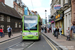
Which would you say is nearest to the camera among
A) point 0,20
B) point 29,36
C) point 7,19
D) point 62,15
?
point 29,36

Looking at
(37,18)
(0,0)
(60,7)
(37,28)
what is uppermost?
(0,0)

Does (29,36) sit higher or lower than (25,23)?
lower

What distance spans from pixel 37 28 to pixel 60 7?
33.2ft

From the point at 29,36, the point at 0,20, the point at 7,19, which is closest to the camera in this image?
the point at 29,36

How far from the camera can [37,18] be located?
13.5m

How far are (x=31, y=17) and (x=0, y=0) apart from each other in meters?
18.7

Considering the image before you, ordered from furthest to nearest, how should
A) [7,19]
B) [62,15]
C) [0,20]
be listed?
[7,19] → [0,20] → [62,15]

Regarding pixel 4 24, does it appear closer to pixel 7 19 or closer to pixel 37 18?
pixel 7 19

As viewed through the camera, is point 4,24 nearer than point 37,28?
No

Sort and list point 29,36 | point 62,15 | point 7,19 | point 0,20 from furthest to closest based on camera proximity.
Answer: point 7,19 < point 0,20 < point 62,15 < point 29,36

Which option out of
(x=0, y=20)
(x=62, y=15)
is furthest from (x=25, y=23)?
(x=0, y=20)

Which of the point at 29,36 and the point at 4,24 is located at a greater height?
the point at 4,24

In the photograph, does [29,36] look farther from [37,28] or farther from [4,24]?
[4,24]

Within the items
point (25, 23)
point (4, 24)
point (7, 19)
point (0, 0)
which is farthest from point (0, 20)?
point (25, 23)
